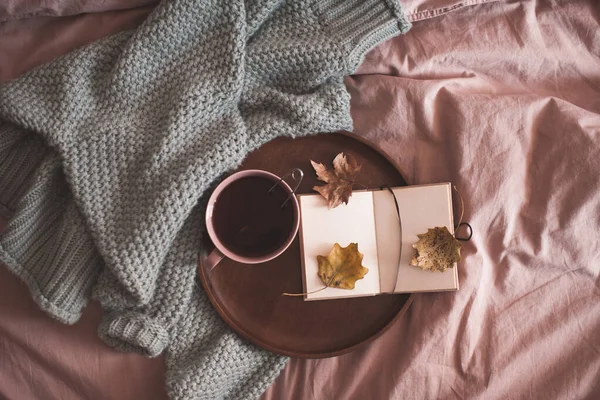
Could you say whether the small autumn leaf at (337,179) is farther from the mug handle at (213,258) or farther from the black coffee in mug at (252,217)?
the mug handle at (213,258)

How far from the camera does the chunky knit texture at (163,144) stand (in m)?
0.76

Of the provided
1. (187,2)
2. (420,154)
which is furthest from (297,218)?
(187,2)

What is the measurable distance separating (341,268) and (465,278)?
0.20 meters

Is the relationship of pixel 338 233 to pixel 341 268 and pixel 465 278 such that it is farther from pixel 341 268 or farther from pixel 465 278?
pixel 465 278

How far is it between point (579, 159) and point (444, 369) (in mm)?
391

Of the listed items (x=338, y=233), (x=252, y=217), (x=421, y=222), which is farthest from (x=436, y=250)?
(x=252, y=217)

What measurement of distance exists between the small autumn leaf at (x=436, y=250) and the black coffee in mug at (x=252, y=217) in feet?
0.66

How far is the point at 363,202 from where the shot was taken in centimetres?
81

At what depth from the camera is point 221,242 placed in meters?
0.75

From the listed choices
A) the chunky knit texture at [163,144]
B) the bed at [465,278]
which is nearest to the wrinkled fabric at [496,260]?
the bed at [465,278]

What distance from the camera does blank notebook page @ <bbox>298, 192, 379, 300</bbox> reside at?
31.0 inches

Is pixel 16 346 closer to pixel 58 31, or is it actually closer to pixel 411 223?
pixel 58 31

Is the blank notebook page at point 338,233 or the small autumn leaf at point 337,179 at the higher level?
the small autumn leaf at point 337,179

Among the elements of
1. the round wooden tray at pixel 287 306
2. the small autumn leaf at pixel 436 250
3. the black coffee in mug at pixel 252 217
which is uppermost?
the black coffee in mug at pixel 252 217
